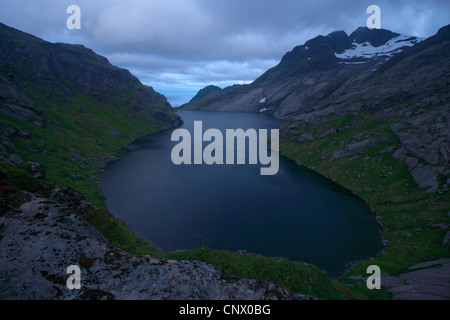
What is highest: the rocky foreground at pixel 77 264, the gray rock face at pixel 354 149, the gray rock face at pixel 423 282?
the gray rock face at pixel 354 149

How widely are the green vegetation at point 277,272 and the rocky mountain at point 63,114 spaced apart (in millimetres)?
34420

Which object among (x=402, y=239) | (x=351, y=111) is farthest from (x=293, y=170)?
(x=351, y=111)

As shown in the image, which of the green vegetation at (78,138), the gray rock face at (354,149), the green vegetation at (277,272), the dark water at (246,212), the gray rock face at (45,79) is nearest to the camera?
the green vegetation at (277,272)

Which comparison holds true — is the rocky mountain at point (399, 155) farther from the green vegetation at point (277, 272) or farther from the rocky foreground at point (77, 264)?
the rocky foreground at point (77, 264)

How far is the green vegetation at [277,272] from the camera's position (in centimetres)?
2016

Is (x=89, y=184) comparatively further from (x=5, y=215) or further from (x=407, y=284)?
(x=407, y=284)

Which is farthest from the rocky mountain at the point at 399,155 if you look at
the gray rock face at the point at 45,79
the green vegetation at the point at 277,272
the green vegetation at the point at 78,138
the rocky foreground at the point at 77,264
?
the gray rock face at the point at 45,79

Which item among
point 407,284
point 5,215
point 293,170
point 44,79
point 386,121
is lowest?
point 407,284

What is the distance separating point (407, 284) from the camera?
2977cm

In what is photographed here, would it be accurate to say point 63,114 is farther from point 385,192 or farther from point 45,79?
point 385,192

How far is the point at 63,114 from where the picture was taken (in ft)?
406

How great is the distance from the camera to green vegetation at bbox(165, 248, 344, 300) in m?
20.2

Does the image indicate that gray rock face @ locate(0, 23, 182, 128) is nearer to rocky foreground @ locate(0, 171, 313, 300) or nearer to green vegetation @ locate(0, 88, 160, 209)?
green vegetation @ locate(0, 88, 160, 209)
